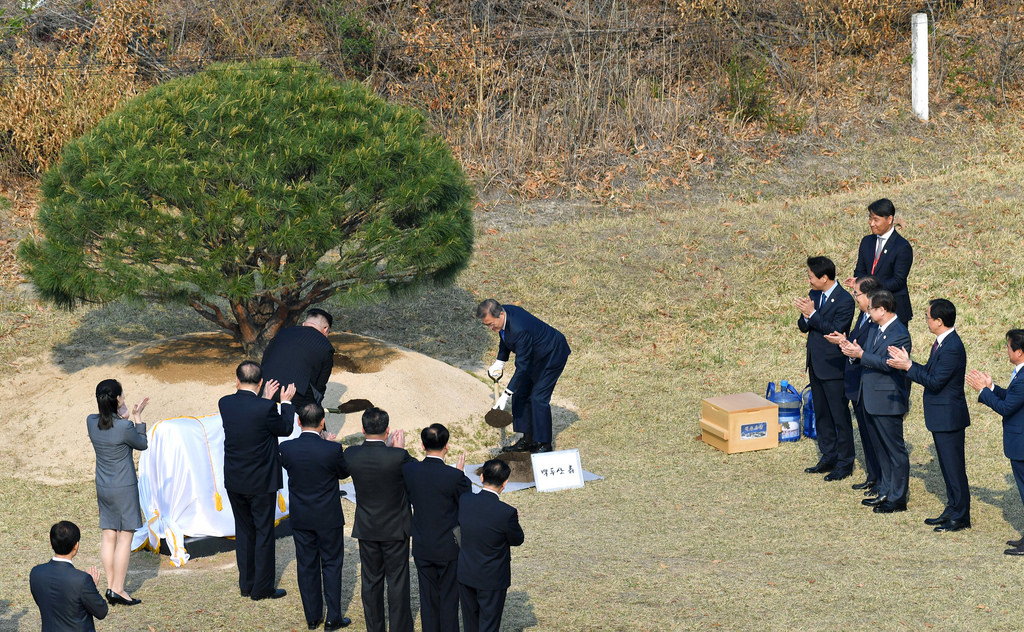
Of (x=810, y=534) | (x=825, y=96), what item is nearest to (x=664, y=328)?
(x=810, y=534)

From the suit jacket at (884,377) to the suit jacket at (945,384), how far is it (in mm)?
316

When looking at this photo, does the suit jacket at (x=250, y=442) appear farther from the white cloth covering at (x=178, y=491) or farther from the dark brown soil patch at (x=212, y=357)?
the dark brown soil patch at (x=212, y=357)

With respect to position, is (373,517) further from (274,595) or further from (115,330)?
(115,330)

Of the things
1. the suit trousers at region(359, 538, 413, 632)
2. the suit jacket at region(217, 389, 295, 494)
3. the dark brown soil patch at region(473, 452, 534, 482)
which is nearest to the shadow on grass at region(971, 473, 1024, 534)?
the dark brown soil patch at region(473, 452, 534, 482)

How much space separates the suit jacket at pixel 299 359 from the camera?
29.9ft

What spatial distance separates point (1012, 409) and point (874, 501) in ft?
5.47

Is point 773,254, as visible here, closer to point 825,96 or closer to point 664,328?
point 664,328

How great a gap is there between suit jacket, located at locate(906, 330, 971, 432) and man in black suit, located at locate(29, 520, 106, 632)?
5.68m

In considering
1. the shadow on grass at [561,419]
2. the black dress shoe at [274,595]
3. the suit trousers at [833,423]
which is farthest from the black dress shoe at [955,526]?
the black dress shoe at [274,595]

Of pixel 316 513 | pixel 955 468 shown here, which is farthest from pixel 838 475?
pixel 316 513

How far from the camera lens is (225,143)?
406 inches

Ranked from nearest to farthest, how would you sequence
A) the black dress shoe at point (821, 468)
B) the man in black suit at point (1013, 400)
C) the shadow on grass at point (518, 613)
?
1. the shadow on grass at point (518, 613)
2. the man in black suit at point (1013, 400)
3. the black dress shoe at point (821, 468)

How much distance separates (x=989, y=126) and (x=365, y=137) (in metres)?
15.7

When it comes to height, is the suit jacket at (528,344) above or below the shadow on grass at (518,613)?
above
